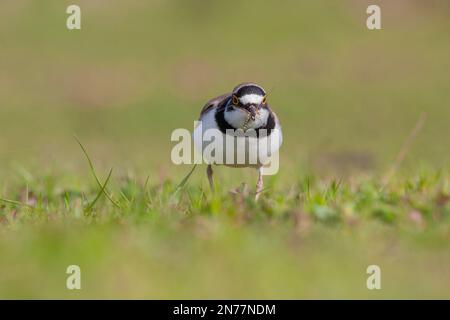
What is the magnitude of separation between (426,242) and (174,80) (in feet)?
47.6

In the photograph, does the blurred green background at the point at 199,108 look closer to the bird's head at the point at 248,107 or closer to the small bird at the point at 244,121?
the small bird at the point at 244,121

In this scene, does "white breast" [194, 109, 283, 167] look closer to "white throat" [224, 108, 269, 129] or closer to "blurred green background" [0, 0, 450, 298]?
"white throat" [224, 108, 269, 129]

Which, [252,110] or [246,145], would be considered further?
[246,145]

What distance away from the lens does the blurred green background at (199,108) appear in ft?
13.3

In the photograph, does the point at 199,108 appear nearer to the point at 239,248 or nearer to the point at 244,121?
the point at 244,121

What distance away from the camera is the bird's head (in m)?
6.11

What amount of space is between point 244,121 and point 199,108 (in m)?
11.0

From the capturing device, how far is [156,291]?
12.7ft

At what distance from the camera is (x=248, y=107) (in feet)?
20.0

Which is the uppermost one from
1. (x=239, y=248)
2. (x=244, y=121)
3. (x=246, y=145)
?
(x=244, y=121)

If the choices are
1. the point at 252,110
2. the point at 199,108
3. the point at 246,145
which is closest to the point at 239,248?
the point at 252,110

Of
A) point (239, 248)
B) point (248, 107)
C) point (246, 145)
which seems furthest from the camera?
point (246, 145)

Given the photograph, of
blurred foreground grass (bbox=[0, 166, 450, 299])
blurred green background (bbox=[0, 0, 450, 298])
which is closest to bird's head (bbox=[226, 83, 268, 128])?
blurred foreground grass (bbox=[0, 166, 450, 299])
